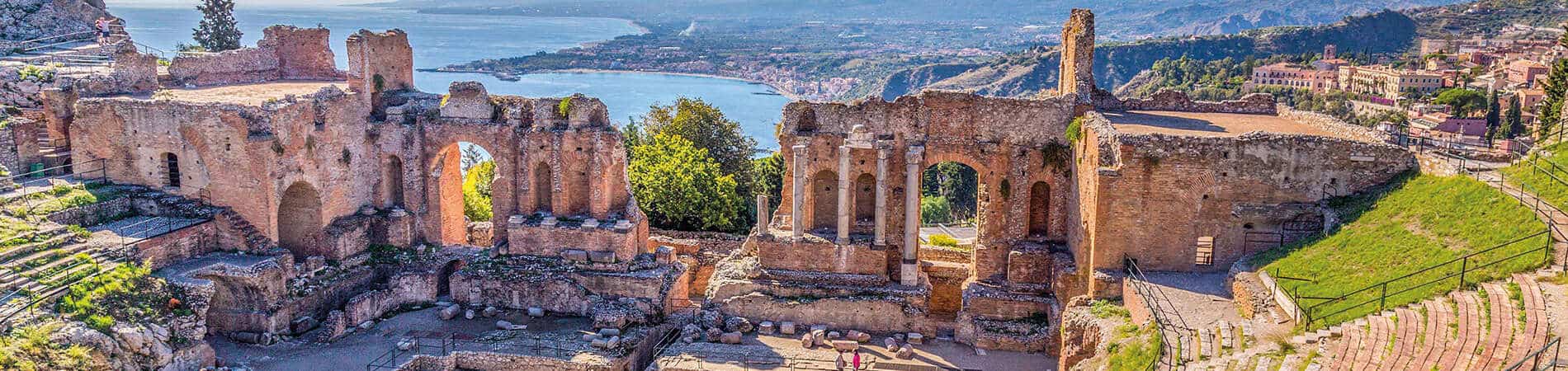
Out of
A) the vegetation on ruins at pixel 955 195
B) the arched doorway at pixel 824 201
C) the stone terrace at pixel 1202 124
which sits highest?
the stone terrace at pixel 1202 124

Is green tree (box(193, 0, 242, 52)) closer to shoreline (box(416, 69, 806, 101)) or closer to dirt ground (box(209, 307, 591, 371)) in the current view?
dirt ground (box(209, 307, 591, 371))

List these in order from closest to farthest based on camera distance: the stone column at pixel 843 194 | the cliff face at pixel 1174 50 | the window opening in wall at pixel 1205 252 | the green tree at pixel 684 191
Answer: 1. the window opening in wall at pixel 1205 252
2. the stone column at pixel 843 194
3. the green tree at pixel 684 191
4. the cliff face at pixel 1174 50

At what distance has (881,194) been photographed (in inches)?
1034

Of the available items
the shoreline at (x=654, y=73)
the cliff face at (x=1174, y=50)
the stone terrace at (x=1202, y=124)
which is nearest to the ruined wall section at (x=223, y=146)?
the stone terrace at (x=1202, y=124)

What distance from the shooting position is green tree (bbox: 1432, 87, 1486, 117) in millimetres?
58812

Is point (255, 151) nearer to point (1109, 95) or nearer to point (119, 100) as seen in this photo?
point (119, 100)

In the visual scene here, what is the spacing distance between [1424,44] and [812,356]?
335 ft

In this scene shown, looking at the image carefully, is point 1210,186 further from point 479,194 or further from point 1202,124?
point 479,194

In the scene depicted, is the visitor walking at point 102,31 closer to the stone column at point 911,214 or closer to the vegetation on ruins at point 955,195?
the stone column at point 911,214

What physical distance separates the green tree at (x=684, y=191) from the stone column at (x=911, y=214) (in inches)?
380

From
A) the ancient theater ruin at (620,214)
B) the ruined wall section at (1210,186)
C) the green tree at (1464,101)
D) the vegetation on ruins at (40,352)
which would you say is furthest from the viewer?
the green tree at (1464,101)

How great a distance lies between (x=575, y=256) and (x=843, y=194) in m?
6.39

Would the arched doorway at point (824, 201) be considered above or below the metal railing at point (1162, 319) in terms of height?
above

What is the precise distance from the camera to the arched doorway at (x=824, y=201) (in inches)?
1095
